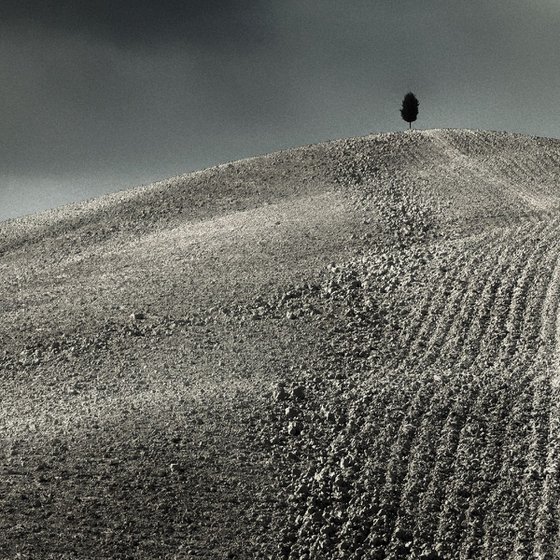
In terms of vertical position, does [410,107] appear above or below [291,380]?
above

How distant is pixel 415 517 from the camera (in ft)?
40.1

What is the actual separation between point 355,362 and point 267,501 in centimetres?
398

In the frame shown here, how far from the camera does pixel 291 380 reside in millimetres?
15086

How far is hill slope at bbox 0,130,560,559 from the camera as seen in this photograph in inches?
477

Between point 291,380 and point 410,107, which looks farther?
point 410,107

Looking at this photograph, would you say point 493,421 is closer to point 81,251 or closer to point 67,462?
point 67,462

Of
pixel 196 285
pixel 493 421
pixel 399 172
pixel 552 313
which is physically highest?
pixel 399 172

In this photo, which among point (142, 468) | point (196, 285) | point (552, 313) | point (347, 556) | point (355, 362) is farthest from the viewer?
point (196, 285)

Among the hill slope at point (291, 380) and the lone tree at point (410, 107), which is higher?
the lone tree at point (410, 107)

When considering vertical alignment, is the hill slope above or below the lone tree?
below

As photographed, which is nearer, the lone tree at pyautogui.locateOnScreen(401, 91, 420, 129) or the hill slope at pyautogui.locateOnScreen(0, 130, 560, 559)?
the hill slope at pyautogui.locateOnScreen(0, 130, 560, 559)

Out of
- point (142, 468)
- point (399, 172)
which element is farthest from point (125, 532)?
point (399, 172)

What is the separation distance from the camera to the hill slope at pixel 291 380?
12.1 m

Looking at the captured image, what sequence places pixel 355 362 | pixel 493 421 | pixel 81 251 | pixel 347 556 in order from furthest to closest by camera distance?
pixel 81 251
pixel 355 362
pixel 493 421
pixel 347 556
